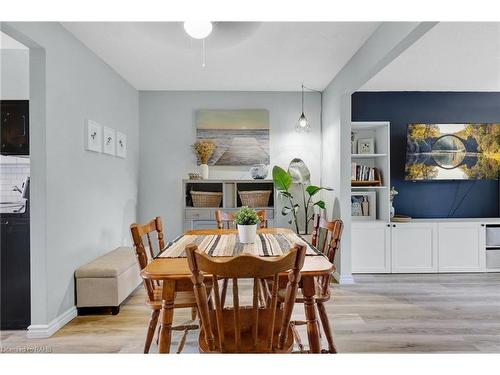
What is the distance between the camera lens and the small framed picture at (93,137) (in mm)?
3398

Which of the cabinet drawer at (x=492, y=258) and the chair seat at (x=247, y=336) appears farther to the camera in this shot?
the cabinet drawer at (x=492, y=258)

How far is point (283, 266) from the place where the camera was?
144 centimetres

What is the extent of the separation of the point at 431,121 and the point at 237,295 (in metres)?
4.62

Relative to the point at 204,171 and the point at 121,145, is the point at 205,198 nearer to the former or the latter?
the point at 204,171

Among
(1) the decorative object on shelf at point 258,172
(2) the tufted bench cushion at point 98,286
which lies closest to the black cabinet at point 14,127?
(2) the tufted bench cushion at point 98,286

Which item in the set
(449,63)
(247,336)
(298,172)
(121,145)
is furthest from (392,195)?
(247,336)

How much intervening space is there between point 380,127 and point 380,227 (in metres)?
1.33

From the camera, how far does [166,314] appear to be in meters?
1.88

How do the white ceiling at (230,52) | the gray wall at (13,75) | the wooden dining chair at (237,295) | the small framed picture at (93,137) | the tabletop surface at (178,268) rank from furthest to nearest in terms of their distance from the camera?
1. the small framed picture at (93,137)
2. the gray wall at (13,75)
3. the white ceiling at (230,52)
4. the tabletop surface at (178,268)
5. the wooden dining chair at (237,295)

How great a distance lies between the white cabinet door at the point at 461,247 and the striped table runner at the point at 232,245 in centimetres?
274

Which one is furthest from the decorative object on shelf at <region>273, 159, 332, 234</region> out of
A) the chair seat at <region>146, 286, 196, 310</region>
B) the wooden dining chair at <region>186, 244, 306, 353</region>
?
the wooden dining chair at <region>186, 244, 306, 353</region>

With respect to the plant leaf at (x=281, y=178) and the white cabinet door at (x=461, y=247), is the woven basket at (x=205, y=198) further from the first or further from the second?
the white cabinet door at (x=461, y=247)

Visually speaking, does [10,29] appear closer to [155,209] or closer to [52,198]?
[52,198]
